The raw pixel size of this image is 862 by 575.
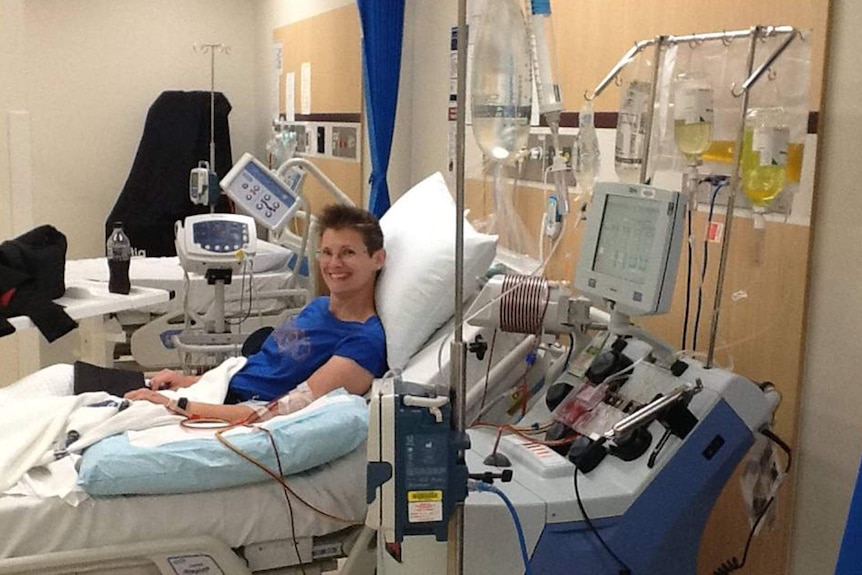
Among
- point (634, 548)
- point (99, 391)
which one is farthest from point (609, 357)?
point (99, 391)

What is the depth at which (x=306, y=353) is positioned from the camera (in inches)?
105

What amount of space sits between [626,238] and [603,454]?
428 millimetres

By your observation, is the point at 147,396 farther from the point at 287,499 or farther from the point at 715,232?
the point at 715,232

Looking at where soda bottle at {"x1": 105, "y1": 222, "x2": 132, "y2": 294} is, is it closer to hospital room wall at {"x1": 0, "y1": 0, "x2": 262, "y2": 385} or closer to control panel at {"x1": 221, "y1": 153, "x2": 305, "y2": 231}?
control panel at {"x1": 221, "y1": 153, "x2": 305, "y2": 231}

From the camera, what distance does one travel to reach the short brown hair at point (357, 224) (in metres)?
2.70

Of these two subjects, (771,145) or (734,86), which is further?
(734,86)

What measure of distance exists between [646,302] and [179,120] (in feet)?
15.3

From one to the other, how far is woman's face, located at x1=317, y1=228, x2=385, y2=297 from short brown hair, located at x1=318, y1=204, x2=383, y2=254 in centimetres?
1

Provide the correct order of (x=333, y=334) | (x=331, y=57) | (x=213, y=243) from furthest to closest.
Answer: (x=331, y=57), (x=213, y=243), (x=333, y=334)

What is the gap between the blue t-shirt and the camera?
256 centimetres

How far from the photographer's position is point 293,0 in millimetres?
5383

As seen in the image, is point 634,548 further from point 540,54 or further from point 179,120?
point 179,120

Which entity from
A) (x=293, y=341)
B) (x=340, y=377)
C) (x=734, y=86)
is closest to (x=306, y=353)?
(x=293, y=341)

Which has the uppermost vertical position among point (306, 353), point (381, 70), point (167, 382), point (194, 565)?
point (381, 70)
